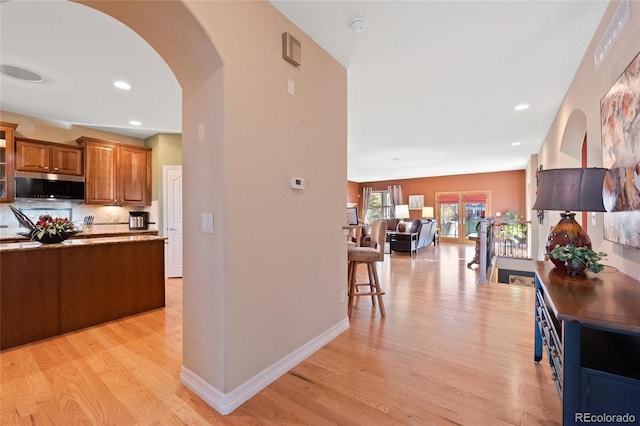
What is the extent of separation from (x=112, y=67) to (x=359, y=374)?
3.48m

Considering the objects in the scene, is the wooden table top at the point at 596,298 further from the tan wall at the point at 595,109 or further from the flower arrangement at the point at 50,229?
the flower arrangement at the point at 50,229

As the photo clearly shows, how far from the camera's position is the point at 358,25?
2.15 metres

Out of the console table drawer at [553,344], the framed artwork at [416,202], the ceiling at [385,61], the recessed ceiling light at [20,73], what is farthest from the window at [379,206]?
the recessed ceiling light at [20,73]

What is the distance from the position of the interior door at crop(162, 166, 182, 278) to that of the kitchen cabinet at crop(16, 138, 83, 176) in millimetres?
1256

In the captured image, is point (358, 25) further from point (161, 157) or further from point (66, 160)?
point (66, 160)

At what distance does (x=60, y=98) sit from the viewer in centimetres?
344

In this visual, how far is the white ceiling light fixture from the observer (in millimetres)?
2115

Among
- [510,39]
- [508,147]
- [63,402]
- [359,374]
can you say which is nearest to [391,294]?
[359,374]

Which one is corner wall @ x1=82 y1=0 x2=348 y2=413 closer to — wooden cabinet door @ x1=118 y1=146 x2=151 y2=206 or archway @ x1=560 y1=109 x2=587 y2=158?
archway @ x1=560 y1=109 x2=587 y2=158

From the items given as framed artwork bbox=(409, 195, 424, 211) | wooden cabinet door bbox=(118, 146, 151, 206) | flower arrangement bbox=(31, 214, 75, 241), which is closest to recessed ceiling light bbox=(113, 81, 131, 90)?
flower arrangement bbox=(31, 214, 75, 241)

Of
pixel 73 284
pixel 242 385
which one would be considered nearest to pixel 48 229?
pixel 73 284

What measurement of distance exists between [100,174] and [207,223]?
4271 mm

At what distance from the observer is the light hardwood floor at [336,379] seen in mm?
1559

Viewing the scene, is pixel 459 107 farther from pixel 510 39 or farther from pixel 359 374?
pixel 359 374
